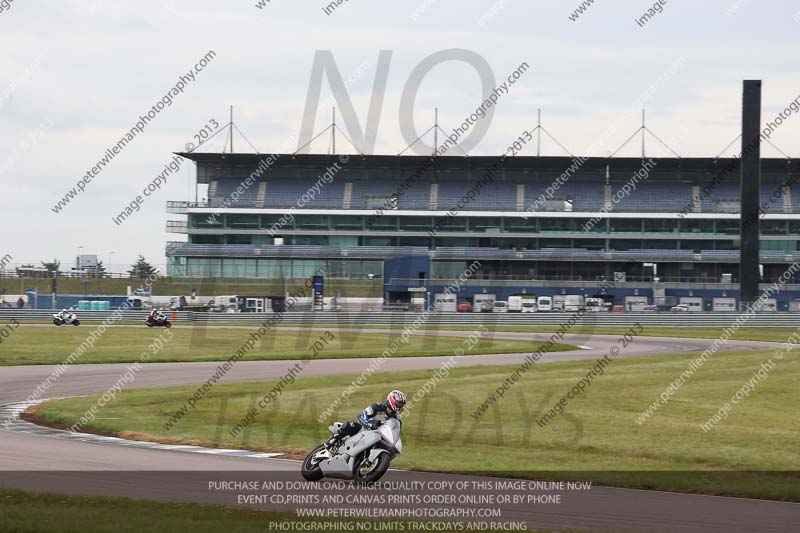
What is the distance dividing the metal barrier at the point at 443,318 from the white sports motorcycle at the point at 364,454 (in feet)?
177

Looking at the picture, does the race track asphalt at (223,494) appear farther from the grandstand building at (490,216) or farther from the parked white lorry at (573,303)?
the grandstand building at (490,216)

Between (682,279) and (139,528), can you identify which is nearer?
(139,528)

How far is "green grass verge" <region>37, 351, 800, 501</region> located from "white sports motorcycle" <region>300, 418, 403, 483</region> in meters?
3.05

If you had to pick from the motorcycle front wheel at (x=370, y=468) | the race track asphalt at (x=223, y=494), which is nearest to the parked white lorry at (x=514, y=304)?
the race track asphalt at (x=223, y=494)

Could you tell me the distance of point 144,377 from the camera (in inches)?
1372

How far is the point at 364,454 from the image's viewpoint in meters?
14.8

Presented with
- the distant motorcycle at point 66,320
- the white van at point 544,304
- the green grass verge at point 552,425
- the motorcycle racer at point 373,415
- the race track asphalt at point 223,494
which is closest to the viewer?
the race track asphalt at point 223,494

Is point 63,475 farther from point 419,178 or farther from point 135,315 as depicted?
point 419,178

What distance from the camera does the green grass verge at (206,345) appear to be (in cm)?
4353

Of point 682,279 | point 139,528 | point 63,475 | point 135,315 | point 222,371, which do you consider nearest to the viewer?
point 139,528

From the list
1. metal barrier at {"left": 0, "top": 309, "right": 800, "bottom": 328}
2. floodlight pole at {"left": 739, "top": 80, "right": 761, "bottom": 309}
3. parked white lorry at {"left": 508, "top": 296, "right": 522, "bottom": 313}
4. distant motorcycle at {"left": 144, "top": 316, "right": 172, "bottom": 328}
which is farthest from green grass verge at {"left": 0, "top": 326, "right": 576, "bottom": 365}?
floodlight pole at {"left": 739, "top": 80, "right": 761, "bottom": 309}

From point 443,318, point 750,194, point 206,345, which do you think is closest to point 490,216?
point 750,194

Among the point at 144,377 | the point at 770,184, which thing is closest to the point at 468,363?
the point at 144,377

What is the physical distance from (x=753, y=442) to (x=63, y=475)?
45.5 ft
